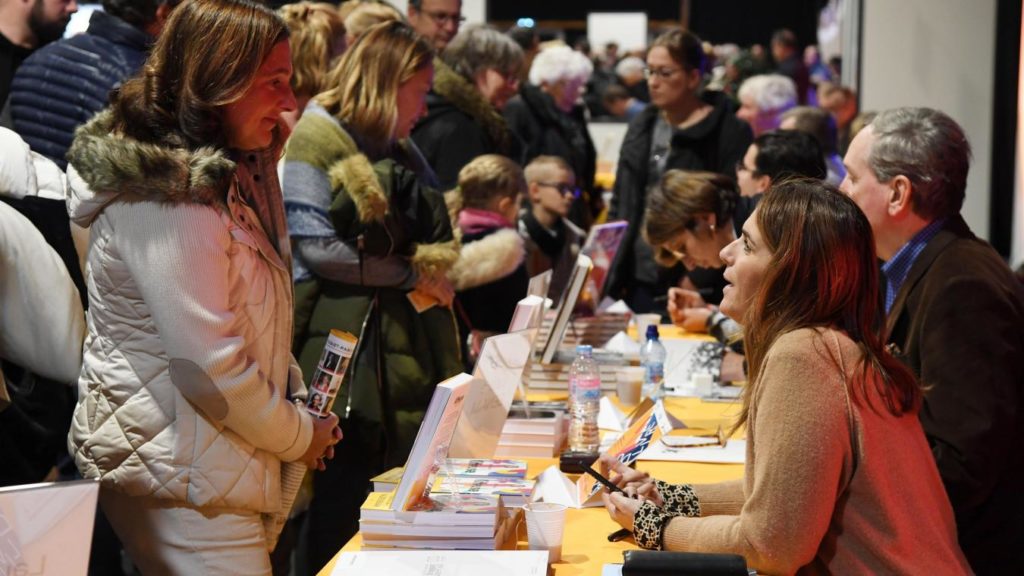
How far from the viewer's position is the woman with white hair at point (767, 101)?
24.2 feet

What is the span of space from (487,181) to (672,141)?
1.43 m

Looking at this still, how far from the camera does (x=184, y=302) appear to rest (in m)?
2.24

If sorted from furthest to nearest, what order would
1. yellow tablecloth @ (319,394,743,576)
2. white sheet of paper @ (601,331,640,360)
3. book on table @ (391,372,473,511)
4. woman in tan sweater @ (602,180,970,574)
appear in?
white sheet of paper @ (601,331,640,360) → yellow tablecloth @ (319,394,743,576) → book on table @ (391,372,473,511) → woman in tan sweater @ (602,180,970,574)

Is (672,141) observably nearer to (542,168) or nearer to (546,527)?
(542,168)

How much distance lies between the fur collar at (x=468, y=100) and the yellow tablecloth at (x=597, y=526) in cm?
201

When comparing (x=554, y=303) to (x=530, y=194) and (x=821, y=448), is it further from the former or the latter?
(x=821, y=448)

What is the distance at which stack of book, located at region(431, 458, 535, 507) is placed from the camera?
240 cm

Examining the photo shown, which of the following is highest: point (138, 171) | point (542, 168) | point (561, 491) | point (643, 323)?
point (138, 171)

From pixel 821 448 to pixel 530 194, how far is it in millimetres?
3839

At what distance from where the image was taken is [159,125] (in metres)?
2.32

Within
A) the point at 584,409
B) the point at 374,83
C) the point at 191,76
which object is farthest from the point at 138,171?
the point at 374,83

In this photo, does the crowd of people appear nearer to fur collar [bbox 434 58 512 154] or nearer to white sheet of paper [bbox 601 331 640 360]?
white sheet of paper [bbox 601 331 640 360]

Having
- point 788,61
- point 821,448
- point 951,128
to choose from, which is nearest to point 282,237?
point 821,448

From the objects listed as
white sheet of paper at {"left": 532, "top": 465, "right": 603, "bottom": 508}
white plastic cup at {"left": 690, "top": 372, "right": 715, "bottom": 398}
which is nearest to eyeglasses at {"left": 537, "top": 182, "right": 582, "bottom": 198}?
white plastic cup at {"left": 690, "top": 372, "right": 715, "bottom": 398}
